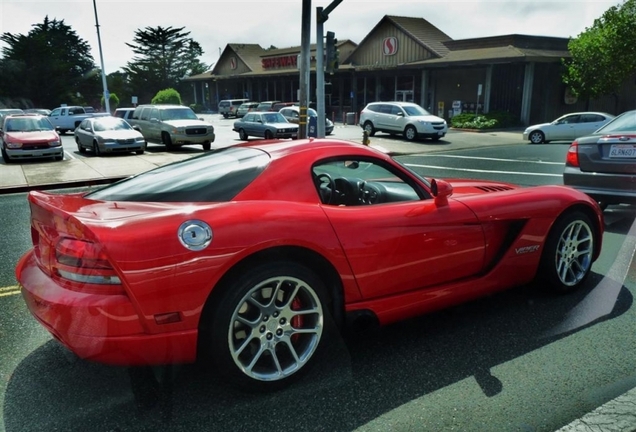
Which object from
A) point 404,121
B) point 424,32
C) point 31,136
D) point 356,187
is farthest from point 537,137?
point 356,187

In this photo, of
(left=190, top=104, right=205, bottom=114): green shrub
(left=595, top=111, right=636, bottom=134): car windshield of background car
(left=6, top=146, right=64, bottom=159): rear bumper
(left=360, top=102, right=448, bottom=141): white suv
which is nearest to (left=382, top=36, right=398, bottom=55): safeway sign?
(left=360, top=102, right=448, bottom=141): white suv

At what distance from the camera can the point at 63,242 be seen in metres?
2.59

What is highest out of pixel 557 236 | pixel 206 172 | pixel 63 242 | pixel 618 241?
pixel 206 172

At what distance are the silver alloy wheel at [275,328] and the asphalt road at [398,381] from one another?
167 mm

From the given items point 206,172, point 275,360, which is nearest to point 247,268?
point 275,360

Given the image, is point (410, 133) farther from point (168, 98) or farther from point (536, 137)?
point (168, 98)

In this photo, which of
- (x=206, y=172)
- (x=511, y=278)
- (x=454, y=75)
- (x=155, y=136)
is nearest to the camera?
(x=206, y=172)

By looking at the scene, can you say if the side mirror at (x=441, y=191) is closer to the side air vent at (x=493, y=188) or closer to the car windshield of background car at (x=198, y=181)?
the side air vent at (x=493, y=188)

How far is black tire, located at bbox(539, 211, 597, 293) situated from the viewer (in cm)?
400

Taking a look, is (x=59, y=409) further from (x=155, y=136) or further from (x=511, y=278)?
(x=155, y=136)

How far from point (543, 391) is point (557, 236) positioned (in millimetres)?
1550

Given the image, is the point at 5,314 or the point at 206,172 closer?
the point at 206,172

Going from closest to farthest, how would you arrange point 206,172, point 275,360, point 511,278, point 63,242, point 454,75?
point 63,242 → point 275,360 → point 206,172 → point 511,278 → point 454,75

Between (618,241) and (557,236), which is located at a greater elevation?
(557,236)
